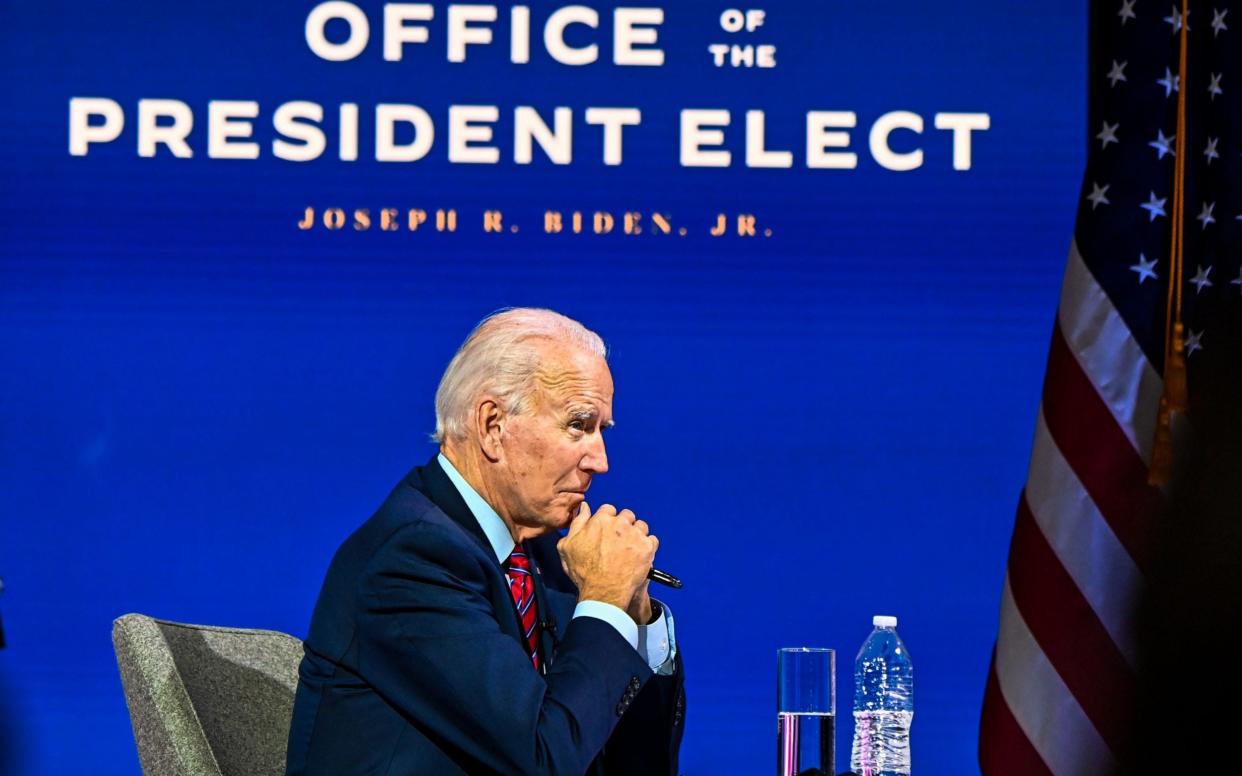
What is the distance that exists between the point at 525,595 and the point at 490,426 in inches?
11.1

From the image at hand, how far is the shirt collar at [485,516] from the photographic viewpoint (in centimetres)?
255

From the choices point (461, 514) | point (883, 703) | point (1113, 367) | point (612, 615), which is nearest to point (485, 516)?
point (461, 514)

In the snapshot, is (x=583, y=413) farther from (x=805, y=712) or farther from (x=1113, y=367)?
(x=1113, y=367)

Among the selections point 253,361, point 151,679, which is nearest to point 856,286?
point 253,361

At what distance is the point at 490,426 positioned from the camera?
257 cm

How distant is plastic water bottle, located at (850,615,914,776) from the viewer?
2975 millimetres

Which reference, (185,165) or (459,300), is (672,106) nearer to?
(459,300)

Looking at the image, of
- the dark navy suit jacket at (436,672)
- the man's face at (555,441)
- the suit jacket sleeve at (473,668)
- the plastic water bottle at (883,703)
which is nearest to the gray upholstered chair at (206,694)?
the dark navy suit jacket at (436,672)

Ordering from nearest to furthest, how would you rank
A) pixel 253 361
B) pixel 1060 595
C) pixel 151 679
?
1. pixel 151 679
2. pixel 1060 595
3. pixel 253 361

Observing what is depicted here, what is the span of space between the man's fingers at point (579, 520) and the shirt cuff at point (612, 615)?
0.15 metres

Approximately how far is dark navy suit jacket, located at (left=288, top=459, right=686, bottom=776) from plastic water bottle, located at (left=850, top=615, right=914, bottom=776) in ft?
2.47

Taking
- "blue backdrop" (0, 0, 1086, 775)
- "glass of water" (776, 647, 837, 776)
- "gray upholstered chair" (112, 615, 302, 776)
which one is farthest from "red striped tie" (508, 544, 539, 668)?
"blue backdrop" (0, 0, 1086, 775)

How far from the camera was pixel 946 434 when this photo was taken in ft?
13.3

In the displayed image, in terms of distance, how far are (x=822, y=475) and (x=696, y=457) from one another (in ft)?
1.06
